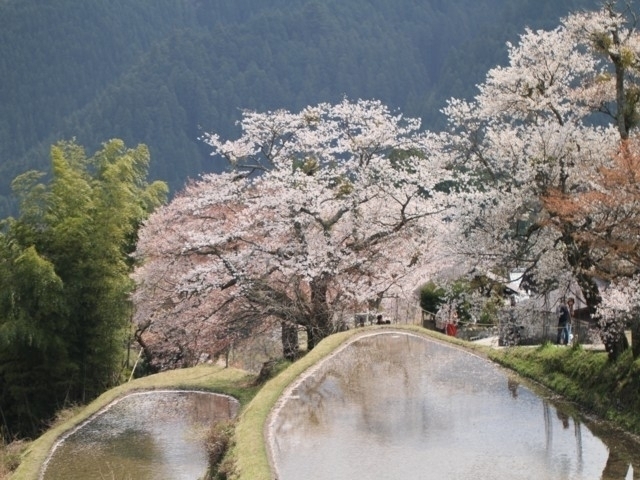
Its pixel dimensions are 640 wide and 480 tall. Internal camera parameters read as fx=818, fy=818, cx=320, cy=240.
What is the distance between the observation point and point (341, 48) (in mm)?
160250

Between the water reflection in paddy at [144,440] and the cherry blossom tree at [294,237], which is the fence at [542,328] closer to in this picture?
the cherry blossom tree at [294,237]

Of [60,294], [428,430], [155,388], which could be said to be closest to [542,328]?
[428,430]

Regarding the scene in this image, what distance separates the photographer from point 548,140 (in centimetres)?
1447

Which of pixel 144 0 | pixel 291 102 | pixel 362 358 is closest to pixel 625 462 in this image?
pixel 362 358

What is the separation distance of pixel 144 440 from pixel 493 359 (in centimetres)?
804

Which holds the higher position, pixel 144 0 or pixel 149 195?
pixel 144 0

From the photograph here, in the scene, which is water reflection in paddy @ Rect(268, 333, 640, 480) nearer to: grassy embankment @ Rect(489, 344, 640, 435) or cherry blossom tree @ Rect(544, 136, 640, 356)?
grassy embankment @ Rect(489, 344, 640, 435)

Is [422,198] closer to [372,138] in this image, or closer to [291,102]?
[372,138]

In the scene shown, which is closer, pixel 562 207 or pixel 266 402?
pixel 562 207

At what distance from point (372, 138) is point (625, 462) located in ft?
46.6

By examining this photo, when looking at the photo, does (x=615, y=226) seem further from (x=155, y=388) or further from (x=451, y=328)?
(x=451, y=328)

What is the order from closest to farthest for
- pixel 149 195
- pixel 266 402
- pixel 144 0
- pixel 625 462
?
pixel 625 462 < pixel 266 402 < pixel 149 195 < pixel 144 0

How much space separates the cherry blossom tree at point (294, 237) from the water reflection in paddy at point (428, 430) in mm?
4098

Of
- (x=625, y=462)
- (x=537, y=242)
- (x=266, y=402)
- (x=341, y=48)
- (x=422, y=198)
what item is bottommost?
(x=625, y=462)
